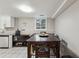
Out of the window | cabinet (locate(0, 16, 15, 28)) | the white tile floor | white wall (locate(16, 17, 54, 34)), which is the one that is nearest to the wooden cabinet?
white wall (locate(16, 17, 54, 34))

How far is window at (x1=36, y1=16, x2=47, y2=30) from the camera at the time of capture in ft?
29.6

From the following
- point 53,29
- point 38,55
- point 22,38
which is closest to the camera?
point 38,55

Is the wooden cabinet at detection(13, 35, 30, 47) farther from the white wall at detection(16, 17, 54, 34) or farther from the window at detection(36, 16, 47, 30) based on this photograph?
the window at detection(36, 16, 47, 30)

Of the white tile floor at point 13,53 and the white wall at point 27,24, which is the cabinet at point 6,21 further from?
the white tile floor at point 13,53

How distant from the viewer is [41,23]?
9078 millimetres

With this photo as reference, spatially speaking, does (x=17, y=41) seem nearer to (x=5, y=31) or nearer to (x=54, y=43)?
(x=5, y=31)

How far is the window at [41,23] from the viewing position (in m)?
9.01

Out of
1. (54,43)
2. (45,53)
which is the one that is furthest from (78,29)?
(45,53)

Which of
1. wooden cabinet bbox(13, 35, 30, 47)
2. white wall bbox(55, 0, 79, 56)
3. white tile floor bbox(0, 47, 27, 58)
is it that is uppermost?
white wall bbox(55, 0, 79, 56)

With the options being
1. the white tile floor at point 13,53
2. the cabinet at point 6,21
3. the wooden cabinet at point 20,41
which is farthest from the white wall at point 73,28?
the cabinet at point 6,21

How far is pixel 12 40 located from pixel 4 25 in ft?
4.18

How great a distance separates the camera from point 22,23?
8.96 meters

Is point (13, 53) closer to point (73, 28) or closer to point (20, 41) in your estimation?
point (20, 41)

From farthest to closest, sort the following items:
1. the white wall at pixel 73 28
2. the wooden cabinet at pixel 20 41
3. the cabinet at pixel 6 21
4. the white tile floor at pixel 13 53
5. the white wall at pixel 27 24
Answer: the white wall at pixel 27 24 < the wooden cabinet at pixel 20 41 < the cabinet at pixel 6 21 < the white tile floor at pixel 13 53 < the white wall at pixel 73 28
